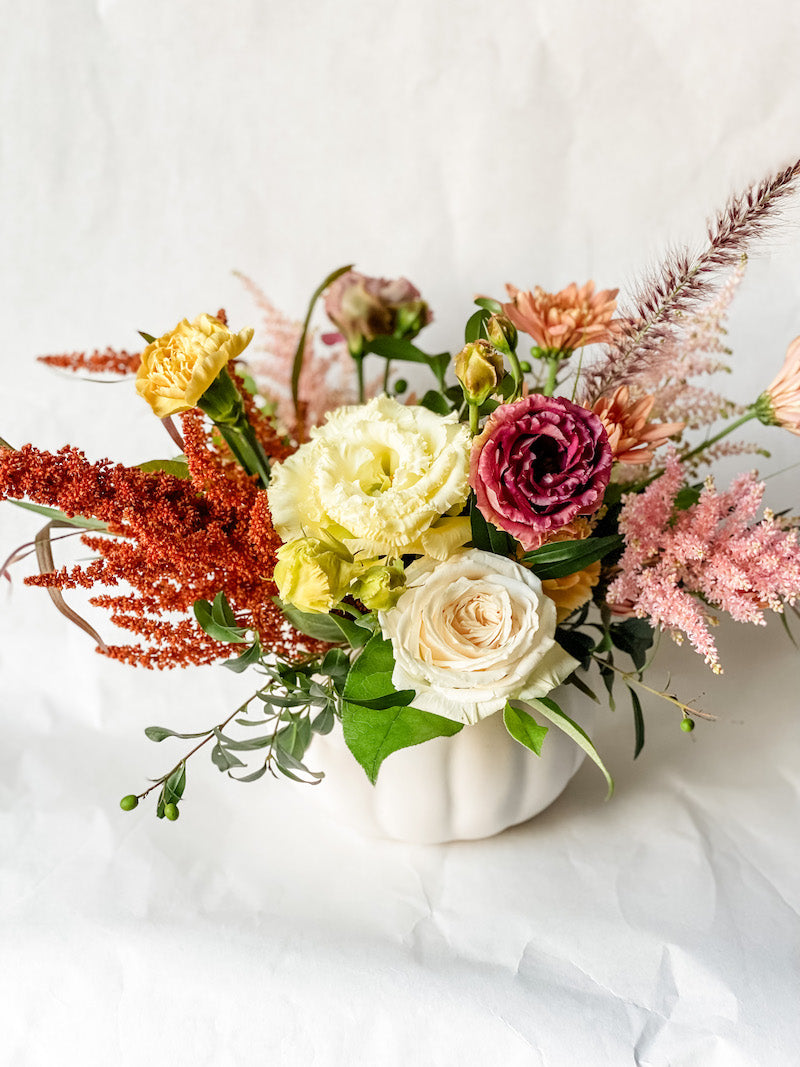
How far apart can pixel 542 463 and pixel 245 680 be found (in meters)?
0.54

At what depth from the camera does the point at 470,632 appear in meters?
0.54

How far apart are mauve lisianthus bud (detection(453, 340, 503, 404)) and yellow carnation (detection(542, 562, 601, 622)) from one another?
0.12m

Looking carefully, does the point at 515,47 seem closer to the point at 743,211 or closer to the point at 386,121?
the point at 386,121

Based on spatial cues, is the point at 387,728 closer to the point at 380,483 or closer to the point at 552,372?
the point at 380,483

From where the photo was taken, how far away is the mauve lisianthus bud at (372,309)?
804 mm

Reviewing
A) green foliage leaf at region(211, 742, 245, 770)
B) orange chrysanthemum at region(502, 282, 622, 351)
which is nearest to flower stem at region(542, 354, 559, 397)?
orange chrysanthemum at region(502, 282, 622, 351)

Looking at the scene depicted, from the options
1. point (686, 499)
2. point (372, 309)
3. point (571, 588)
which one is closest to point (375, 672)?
point (571, 588)

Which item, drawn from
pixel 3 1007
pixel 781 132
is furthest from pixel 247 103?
pixel 3 1007

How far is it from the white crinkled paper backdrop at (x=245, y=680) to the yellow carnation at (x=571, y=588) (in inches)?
9.0

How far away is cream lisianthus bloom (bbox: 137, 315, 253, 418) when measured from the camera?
1.80ft

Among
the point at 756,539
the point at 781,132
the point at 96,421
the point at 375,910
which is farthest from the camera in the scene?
the point at 96,421

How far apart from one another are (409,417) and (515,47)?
0.48 metres

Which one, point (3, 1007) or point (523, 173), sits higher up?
point (523, 173)

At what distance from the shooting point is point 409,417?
1.85ft
